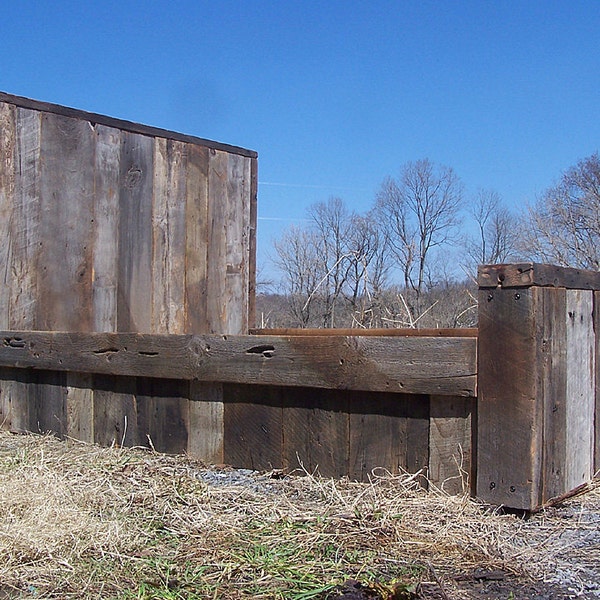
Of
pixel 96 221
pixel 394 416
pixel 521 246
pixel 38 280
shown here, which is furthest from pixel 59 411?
pixel 521 246

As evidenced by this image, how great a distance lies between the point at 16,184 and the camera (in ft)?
17.1

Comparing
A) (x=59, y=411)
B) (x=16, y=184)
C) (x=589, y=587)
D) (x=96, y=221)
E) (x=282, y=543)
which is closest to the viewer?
(x=589, y=587)

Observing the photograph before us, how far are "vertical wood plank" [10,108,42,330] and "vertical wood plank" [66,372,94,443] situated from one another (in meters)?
0.72

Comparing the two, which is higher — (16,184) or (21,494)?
(16,184)

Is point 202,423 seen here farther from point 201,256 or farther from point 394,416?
point 201,256

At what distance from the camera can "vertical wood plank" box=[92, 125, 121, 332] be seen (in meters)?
5.65

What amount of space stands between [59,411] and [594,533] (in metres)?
3.09

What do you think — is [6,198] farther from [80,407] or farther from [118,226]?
[80,407]

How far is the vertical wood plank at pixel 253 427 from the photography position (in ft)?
12.9

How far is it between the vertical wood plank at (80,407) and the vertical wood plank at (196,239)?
1.60 m

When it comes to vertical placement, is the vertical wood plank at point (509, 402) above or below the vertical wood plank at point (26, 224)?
below

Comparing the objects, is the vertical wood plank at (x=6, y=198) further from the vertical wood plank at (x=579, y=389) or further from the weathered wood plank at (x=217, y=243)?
the vertical wood plank at (x=579, y=389)

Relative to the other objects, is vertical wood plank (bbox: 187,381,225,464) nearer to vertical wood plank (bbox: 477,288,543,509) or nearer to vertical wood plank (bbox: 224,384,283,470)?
vertical wood plank (bbox: 224,384,283,470)

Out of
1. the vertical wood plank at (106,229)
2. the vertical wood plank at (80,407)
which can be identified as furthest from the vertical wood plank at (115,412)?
the vertical wood plank at (106,229)
